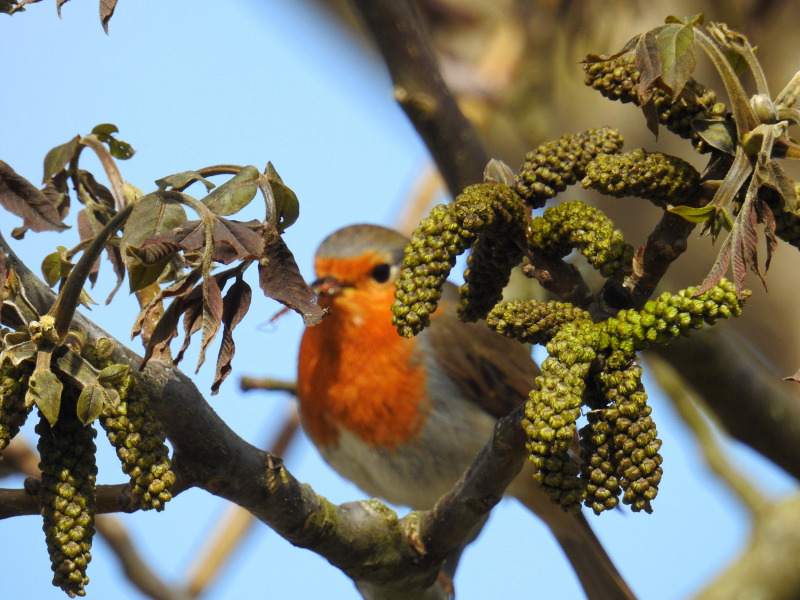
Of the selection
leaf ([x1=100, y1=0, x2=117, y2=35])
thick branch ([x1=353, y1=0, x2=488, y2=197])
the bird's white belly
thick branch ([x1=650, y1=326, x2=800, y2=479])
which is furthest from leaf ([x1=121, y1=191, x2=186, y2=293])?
the bird's white belly

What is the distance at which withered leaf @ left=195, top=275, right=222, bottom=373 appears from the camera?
1.08 m

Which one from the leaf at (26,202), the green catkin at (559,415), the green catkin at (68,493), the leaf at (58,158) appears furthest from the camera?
the leaf at (58,158)

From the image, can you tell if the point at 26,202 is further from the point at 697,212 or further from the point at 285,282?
the point at 697,212

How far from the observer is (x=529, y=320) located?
1.13 meters

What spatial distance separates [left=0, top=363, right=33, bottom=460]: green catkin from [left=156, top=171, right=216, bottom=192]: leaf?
30 cm

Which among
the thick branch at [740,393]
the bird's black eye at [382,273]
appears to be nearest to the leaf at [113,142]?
the thick branch at [740,393]

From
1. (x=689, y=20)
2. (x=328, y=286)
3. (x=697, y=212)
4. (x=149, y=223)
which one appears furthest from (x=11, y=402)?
(x=328, y=286)

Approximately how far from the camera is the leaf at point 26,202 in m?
1.30

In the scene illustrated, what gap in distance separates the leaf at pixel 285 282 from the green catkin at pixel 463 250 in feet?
0.42

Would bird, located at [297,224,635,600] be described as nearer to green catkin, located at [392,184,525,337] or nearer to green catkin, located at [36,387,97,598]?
green catkin, located at [392,184,525,337]

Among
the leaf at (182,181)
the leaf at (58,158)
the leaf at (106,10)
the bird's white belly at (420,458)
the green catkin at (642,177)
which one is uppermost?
the bird's white belly at (420,458)

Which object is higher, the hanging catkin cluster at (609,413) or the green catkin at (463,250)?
the green catkin at (463,250)

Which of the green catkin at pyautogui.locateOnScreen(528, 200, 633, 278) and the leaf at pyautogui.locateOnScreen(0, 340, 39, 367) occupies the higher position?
the leaf at pyautogui.locateOnScreen(0, 340, 39, 367)

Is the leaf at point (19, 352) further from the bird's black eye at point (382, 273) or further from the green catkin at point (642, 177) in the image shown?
the bird's black eye at point (382, 273)
